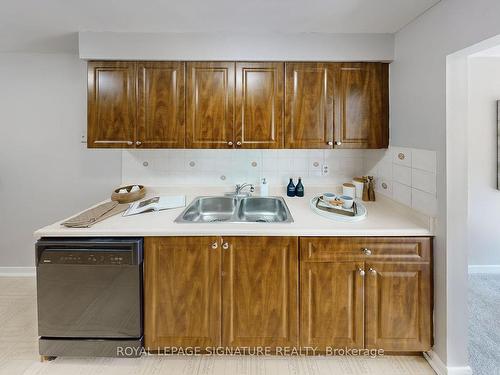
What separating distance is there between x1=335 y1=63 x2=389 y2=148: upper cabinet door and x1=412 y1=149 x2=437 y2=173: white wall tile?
1.29 feet

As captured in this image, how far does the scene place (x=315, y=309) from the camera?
1.88m

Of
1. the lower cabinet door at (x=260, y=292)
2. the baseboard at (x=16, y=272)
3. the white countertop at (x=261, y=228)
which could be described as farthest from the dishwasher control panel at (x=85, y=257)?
the baseboard at (x=16, y=272)

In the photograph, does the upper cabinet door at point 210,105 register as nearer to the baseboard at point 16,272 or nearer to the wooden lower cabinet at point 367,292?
the wooden lower cabinet at point 367,292

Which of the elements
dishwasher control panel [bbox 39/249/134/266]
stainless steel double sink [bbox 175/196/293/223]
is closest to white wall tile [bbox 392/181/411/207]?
stainless steel double sink [bbox 175/196/293/223]

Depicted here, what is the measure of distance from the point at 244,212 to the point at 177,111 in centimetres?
99

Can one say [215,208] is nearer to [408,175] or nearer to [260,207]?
[260,207]

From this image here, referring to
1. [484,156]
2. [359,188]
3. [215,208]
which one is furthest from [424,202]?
[484,156]

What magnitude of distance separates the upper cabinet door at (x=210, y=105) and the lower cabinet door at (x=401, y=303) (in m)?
1.41

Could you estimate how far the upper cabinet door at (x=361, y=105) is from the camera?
7.79ft

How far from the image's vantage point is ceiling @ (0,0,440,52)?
6.06 feet

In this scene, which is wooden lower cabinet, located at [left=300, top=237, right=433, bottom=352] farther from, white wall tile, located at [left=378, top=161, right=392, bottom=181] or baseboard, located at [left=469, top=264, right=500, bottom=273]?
baseboard, located at [left=469, top=264, right=500, bottom=273]

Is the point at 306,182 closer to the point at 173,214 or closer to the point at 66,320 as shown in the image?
the point at 173,214

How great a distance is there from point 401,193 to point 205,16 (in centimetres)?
183

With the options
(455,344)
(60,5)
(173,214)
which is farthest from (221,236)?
(60,5)
